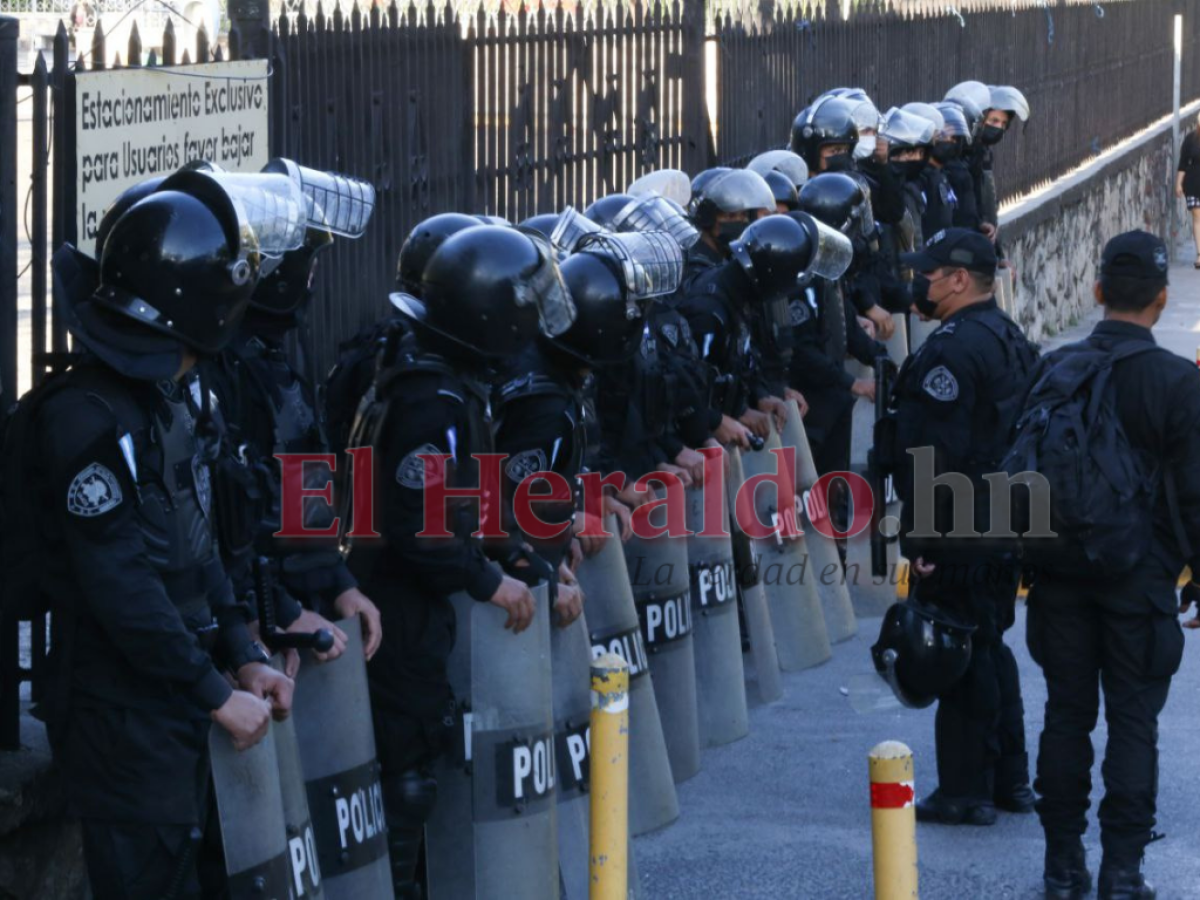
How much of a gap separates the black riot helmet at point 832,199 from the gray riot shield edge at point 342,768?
530 cm

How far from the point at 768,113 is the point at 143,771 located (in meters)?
9.43

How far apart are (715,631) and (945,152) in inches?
267

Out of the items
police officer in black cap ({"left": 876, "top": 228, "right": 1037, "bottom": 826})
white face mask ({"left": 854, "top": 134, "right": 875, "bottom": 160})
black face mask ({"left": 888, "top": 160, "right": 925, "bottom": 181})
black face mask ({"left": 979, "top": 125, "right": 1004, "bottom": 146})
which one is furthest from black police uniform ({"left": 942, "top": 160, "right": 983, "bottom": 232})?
police officer in black cap ({"left": 876, "top": 228, "right": 1037, "bottom": 826})

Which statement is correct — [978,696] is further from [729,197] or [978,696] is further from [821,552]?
[729,197]

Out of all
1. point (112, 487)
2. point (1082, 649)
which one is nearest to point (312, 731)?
point (112, 487)

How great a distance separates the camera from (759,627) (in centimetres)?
782

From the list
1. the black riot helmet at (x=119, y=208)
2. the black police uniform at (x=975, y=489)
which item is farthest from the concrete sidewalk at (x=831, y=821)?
the black riot helmet at (x=119, y=208)

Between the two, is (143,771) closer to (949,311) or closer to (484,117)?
(949,311)

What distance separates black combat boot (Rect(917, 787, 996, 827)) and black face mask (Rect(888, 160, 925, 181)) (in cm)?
621

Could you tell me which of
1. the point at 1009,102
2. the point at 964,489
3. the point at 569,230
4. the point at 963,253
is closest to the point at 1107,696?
the point at 964,489

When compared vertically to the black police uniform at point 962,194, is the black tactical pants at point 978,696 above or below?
below

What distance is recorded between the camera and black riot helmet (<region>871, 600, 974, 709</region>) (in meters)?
6.26

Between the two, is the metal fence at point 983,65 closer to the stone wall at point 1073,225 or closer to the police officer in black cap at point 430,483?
the stone wall at point 1073,225

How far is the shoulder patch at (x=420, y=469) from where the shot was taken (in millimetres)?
5098
